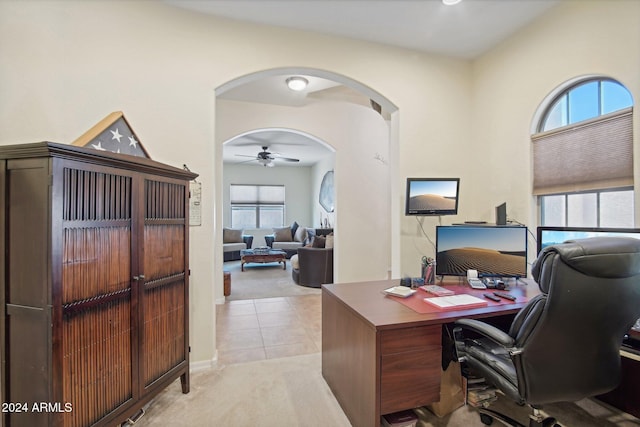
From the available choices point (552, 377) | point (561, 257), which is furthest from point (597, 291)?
point (552, 377)

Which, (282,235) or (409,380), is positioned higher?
(282,235)

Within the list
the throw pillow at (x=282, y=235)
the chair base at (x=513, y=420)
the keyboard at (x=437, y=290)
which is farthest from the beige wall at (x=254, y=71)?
the throw pillow at (x=282, y=235)

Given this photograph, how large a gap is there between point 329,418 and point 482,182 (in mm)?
2702

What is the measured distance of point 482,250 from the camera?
2.39 m

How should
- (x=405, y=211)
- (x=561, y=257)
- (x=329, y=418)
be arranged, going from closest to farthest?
1. (x=561, y=257)
2. (x=329, y=418)
3. (x=405, y=211)

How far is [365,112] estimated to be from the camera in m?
5.04

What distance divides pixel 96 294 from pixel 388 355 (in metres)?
1.54

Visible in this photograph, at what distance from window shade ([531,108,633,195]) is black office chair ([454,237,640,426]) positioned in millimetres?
1103

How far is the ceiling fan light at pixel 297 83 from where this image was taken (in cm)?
368

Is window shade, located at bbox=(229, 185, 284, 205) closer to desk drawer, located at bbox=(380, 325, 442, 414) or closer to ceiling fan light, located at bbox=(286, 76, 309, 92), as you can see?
ceiling fan light, located at bbox=(286, 76, 309, 92)

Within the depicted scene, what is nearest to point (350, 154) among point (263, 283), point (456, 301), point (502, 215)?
point (502, 215)

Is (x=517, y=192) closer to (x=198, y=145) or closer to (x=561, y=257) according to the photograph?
(x=561, y=257)

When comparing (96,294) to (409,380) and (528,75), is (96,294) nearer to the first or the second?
(409,380)

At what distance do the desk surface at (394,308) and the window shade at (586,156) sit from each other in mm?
898
